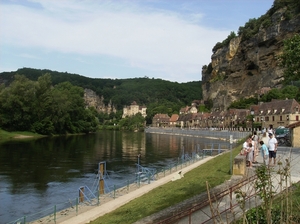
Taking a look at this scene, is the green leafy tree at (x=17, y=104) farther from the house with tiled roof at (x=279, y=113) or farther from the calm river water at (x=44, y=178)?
the house with tiled roof at (x=279, y=113)

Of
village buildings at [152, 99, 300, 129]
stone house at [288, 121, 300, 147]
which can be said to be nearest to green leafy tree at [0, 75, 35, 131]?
village buildings at [152, 99, 300, 129]

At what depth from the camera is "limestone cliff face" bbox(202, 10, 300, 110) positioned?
102575mm

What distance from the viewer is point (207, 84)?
156875 millimetres

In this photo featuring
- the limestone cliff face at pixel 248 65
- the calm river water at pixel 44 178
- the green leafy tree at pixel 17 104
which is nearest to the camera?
the calm river water at pixel 44 178

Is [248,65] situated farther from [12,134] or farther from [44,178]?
[44,178]

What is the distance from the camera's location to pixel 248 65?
120125 millimetres

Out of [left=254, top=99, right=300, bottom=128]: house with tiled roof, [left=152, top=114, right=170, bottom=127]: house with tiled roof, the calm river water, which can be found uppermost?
[left=254, top=99, right=300, bottom=128]: house with tiled roof

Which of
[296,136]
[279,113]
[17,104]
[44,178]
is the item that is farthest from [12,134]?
[296,136]

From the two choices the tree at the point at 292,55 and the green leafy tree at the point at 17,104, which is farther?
the green leafy tree at the point at 17,104

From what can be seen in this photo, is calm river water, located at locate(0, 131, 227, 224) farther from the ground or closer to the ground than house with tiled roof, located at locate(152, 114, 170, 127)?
closer to the ground

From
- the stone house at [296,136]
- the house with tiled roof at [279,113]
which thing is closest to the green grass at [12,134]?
the house with tiled roof at [279,113]

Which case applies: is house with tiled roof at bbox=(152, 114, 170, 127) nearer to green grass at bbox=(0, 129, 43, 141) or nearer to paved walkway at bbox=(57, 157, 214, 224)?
green grass at bbox=(0, 129, 43, 141)

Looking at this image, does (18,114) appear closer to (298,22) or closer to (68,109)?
(68,109)

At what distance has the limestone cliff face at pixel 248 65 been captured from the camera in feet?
337
